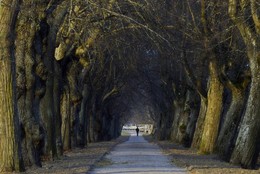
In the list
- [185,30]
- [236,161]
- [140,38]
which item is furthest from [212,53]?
[236,161]

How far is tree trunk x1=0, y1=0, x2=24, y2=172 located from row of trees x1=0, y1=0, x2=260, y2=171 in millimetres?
27

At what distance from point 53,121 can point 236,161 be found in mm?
7638

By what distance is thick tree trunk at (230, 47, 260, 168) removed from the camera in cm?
2023

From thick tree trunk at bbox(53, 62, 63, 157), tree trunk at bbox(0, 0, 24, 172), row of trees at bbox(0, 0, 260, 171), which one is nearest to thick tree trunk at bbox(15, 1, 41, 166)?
row of trees at bbox(0, 0, 260, 171)

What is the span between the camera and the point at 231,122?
27.0 m

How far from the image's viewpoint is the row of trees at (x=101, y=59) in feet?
55.8

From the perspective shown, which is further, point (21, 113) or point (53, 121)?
point (53, 121)

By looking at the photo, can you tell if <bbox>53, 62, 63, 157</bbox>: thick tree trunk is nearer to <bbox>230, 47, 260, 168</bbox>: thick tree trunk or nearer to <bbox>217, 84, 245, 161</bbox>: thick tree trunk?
<bbox>217, 84, 245, 161</bbox>: thick tree trunk

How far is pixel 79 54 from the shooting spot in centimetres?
3091

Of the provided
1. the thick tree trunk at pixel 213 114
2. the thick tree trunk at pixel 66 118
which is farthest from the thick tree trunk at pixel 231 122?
the thick tree trunk at pixel 66 118

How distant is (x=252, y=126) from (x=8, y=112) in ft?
27.0

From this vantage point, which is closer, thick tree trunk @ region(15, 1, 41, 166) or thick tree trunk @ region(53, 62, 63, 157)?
thick tree trunk @ region(15, 1, 41, 166)

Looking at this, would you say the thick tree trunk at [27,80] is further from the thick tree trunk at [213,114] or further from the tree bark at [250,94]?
the thick tree trunk at [213,114]

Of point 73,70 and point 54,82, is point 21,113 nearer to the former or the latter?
point 54,82
